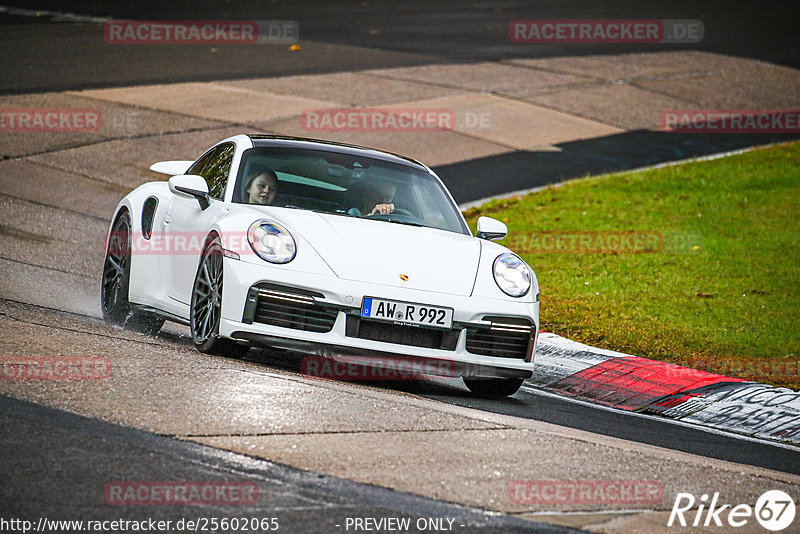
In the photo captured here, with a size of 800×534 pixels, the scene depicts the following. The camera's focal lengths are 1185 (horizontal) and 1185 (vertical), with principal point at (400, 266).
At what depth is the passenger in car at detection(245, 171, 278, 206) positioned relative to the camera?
25.0 ft

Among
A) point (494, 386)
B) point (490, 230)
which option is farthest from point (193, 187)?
point (494, 386)

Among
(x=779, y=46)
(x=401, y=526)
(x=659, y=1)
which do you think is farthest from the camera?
(x=659, y=1)

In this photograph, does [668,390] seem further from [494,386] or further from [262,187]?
[262,187]

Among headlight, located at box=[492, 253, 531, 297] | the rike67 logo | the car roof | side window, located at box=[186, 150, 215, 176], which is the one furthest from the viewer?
side window, located at box=[186, 150, 215, 176]

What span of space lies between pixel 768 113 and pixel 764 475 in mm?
16902

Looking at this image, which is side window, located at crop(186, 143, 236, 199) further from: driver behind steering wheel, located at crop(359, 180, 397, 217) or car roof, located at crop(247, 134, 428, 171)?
driver behind steering wheel, located at crop(359, 180, 397, 217)

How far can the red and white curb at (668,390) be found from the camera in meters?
7.59

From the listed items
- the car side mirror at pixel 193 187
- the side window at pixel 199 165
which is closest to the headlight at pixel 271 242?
the car side mirror at pixel 193 187

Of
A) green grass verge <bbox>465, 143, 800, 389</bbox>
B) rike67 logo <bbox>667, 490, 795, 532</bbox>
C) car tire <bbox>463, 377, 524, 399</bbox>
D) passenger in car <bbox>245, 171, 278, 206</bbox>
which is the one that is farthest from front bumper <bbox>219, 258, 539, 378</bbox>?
green grass verge <bbox>465, 143, 800, 389</bbox>

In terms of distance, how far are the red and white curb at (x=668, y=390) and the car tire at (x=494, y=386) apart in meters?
0.75

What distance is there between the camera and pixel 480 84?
21578mm

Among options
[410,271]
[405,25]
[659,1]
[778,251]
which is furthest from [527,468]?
[659,1]

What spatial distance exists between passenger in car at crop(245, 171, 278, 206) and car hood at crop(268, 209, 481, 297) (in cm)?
33

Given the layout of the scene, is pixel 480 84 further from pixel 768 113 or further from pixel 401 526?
pixel 401 526
